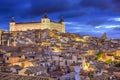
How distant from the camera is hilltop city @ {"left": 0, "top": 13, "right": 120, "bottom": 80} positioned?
23.7 meters

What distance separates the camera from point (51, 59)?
118 feet

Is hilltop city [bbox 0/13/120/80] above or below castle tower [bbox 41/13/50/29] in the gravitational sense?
below

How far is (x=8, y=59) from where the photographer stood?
1297 inches

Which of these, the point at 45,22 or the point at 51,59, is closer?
the point at 51,59

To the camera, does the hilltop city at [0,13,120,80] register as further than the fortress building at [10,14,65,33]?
No

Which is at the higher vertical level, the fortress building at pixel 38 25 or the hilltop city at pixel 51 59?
the fortress building at pixel 38 25

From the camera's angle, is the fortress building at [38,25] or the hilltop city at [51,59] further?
the fortress building at [38,25]

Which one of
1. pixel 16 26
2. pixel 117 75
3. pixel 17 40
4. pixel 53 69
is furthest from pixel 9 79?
pixel 16 26

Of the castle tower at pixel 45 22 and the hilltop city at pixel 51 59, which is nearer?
the hilltop city at pixel 51 59

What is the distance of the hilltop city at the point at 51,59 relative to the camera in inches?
934

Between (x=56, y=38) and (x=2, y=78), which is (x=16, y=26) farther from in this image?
(x=2, y=78)

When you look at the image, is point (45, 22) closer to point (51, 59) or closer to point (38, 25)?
point (38, 25)

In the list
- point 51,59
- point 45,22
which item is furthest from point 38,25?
point 51,59

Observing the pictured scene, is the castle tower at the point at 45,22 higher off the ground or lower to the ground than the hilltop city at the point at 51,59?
higher
